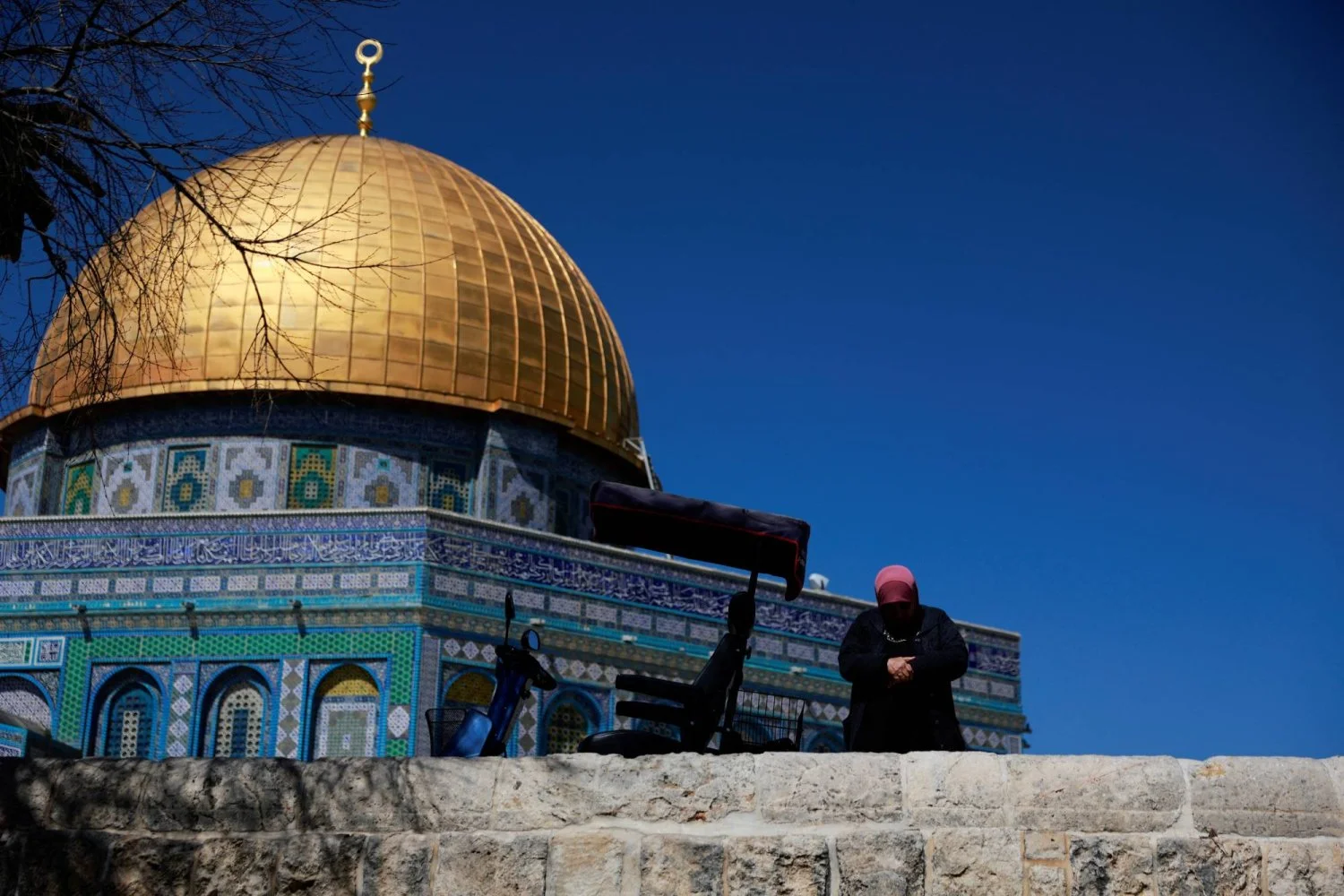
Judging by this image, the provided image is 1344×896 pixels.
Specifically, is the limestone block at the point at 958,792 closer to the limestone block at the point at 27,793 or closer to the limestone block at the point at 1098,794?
the limestone block at the point at 1098,794

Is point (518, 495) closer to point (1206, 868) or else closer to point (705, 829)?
point (705, 829)

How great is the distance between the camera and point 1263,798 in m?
4.43

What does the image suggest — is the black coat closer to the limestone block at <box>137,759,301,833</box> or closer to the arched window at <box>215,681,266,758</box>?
the limestone block at <box>137,759,301,833</box>

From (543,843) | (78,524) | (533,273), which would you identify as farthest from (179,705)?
(543,843)

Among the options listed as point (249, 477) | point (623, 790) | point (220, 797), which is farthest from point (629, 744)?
point (249, 477)

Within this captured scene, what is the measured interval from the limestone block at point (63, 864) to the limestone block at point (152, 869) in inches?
1.7

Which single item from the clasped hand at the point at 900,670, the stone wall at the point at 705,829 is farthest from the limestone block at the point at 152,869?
the clasped hand at the point at 900,670

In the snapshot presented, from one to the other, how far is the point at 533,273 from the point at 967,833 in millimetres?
18989

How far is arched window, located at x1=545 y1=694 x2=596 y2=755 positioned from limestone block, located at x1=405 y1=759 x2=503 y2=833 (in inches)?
543

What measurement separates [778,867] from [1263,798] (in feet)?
3.94

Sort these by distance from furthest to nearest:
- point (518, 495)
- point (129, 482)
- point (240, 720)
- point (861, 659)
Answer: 1. point (518, 495)
2. point (129, 482)
3. point (240, 720)
4. point (861, 659)

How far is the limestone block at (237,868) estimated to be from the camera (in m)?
4.56

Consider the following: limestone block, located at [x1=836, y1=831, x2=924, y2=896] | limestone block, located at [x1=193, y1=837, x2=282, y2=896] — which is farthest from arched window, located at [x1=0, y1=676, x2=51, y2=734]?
limestone block, located at [x1=836, y1=831, x2=924, y2=896]

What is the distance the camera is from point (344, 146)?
23359 mm
